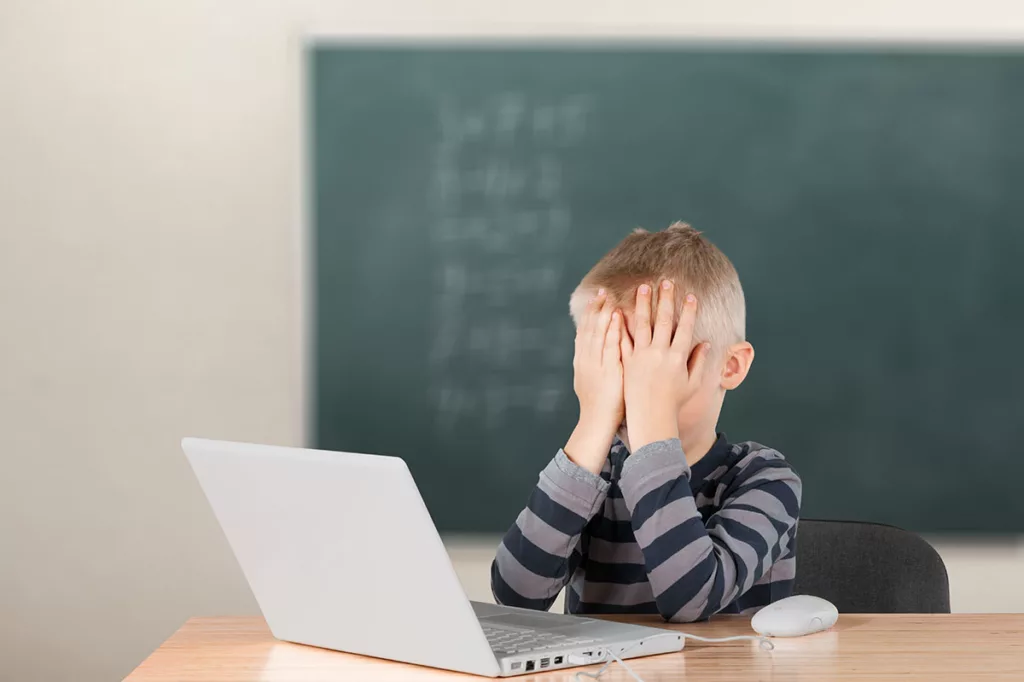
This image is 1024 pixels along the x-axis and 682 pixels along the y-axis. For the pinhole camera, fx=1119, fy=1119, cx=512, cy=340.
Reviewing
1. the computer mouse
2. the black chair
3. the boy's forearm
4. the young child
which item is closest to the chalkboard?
the black chair

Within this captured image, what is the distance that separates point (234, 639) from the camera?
1067mm

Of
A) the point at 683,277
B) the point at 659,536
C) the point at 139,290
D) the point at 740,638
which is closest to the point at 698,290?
the point at 683,277

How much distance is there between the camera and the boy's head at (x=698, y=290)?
53.4 inches

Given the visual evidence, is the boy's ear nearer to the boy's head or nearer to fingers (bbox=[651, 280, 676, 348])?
the boy's head

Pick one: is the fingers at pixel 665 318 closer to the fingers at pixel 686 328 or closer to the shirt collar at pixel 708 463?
the fingers at pixel 686 328

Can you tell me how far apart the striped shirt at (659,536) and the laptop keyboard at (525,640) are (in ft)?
0.55

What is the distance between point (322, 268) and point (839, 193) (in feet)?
4.65

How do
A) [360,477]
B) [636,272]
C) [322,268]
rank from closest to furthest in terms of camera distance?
[360,477]
[636,272]
[322,268]

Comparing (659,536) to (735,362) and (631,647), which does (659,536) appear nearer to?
(631,647)

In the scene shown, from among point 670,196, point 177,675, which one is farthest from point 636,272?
point 670,196

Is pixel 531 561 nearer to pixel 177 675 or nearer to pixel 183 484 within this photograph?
pixel 177 675

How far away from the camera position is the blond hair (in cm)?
137

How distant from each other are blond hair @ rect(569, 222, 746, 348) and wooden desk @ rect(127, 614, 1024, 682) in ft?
1.32

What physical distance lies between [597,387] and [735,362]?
0.25 meters
